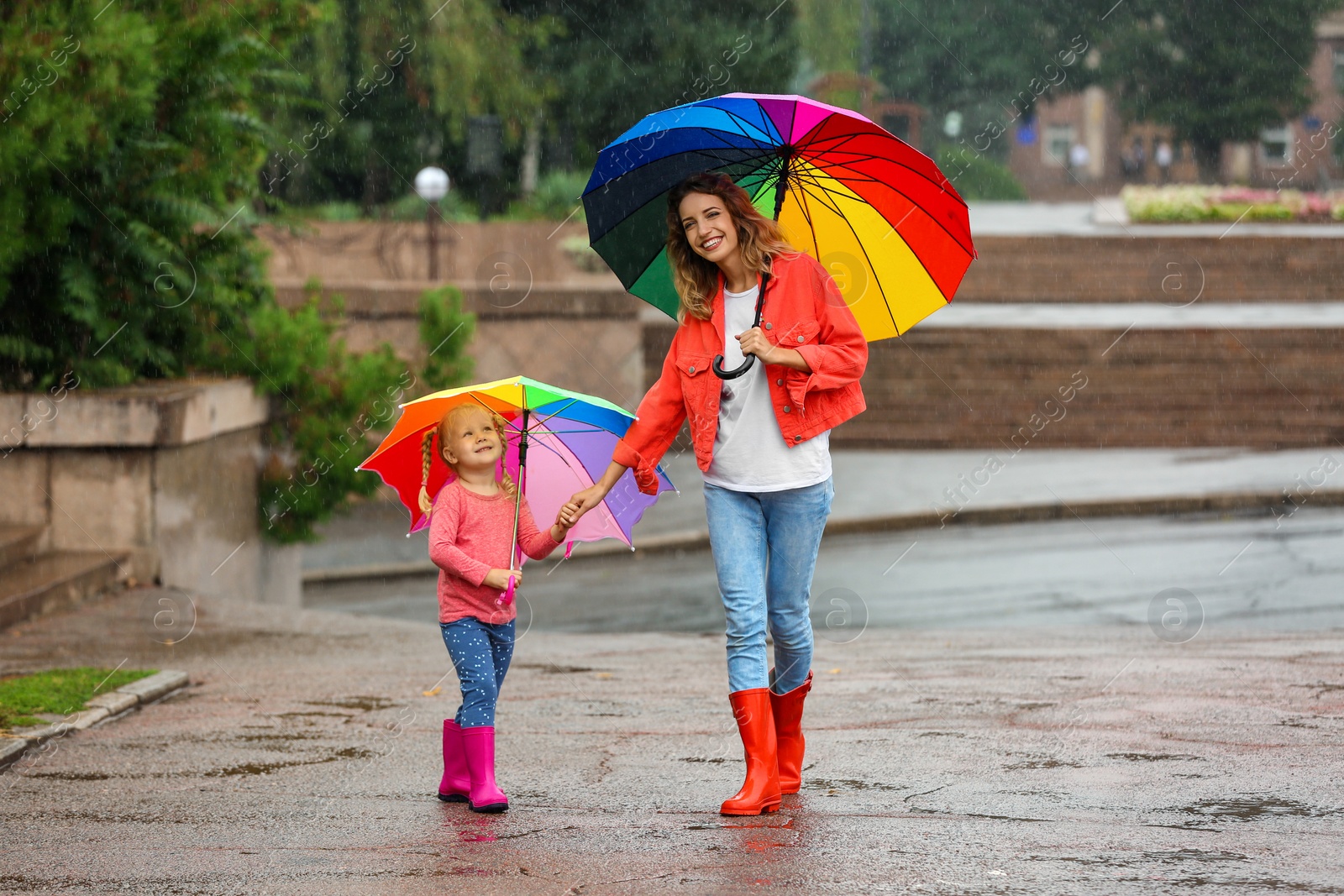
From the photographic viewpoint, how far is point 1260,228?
30.7m

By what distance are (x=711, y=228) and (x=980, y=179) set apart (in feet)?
176

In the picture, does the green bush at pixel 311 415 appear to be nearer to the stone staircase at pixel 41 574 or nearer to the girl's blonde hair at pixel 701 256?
the stone staircase at pixel 41 574

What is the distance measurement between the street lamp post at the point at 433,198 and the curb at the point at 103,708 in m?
15.0

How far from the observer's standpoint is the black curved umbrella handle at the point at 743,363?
4.58m

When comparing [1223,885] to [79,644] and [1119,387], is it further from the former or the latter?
[1119,387]

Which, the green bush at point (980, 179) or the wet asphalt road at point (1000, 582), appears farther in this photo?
the green bush at point (980, 179)

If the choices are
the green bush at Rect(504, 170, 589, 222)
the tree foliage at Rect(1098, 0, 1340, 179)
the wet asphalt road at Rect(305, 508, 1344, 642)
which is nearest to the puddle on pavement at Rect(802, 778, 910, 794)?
the wet asphalt road at Rect(305, 508, 1344, 642)

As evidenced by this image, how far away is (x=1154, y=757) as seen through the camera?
5.31 m

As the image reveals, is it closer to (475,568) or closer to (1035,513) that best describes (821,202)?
(475,568)

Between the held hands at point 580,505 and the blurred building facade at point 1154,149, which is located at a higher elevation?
the blurred building facade at point 1154,149

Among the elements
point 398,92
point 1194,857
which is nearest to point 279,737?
point 1194,857

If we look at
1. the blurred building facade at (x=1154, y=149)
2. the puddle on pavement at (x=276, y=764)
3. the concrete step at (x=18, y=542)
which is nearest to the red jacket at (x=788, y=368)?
the puddle on pavement at (x=276, y=764)

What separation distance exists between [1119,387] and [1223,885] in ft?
56.7

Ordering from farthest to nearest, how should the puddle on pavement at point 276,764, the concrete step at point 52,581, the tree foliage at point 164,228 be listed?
the tree foliage at point 164,228 → the concrete step at point 52,581 → the puddle on pavement at point 276,764
